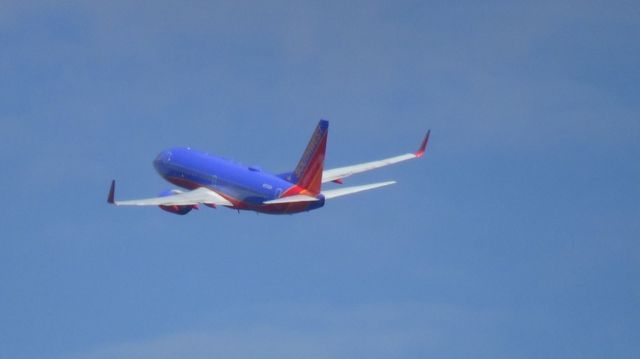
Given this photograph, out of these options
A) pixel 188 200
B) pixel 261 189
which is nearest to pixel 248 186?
pixel 261 189

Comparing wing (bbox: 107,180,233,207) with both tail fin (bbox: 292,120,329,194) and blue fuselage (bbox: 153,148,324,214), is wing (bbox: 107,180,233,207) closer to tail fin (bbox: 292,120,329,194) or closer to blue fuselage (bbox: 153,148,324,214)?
blue fuselage (bbox: 153,148,324,214)

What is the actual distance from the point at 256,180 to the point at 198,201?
806 cm

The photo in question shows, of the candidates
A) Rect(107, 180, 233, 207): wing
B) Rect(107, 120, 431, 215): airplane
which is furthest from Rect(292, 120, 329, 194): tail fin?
Rect(107, 180, 233, 207): wing

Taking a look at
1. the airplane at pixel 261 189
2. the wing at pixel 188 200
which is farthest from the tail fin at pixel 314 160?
the wing at pixel 188 200

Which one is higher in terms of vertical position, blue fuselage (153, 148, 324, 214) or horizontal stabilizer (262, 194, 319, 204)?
blue fuselage (153, 148, 324, 214)

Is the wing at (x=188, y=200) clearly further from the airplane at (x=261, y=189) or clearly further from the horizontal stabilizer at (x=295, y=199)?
the horizontal stabilizer at (x=295, y=199)

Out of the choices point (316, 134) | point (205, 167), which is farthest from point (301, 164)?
point (205, 167)

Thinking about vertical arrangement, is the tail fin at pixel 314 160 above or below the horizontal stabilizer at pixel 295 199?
above

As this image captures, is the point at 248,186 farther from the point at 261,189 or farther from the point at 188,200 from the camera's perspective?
the point at 188,200

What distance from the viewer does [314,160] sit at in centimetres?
18525

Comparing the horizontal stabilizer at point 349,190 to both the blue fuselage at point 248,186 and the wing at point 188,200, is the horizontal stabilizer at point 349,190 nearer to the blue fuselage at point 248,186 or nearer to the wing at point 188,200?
the blue fuselage at point 248,186

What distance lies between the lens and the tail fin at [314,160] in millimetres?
183875

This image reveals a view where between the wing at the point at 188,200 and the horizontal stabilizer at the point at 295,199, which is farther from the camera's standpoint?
the wing at the point at 188,200

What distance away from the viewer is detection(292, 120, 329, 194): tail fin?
603ft
